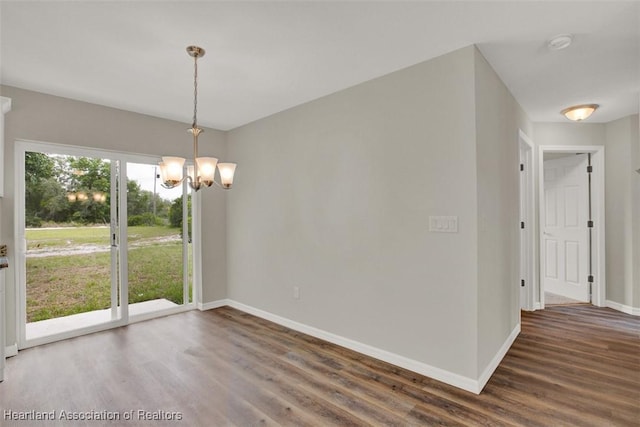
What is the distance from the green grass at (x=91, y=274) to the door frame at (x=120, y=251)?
10cm

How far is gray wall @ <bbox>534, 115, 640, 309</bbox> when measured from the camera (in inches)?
159

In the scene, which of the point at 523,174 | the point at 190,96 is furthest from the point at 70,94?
the point at 523,174

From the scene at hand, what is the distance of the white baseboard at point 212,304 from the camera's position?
4414 mm

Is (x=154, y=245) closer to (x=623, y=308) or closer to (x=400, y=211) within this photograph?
(x=400, y=211)

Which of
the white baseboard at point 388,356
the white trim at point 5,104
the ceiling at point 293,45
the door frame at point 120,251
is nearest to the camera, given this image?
the ceiling at point 293,45

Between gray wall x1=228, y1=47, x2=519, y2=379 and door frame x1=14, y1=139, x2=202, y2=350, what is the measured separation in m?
1.25

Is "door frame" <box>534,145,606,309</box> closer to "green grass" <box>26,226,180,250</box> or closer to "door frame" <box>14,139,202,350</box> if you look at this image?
"door frame" <box>14,139,202,350</box>

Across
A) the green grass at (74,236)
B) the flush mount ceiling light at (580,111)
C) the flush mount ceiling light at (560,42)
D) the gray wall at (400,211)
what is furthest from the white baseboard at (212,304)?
the flush mount ceiling light at (580,111)

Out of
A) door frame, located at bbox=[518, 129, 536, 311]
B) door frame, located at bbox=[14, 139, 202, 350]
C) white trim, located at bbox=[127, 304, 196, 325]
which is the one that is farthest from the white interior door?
white trim, located at bbox=[127, 304, 196, 325]

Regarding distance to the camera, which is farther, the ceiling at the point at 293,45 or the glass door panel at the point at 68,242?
the glass door panel at the point at 68,242

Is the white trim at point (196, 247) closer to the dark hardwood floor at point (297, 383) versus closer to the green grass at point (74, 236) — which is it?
the green grass at point (74, 236)

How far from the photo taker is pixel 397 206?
276 centimetres

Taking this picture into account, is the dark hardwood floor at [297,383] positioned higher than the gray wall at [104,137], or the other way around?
the gray wall at [104,137]

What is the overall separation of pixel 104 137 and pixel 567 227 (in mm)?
6465
